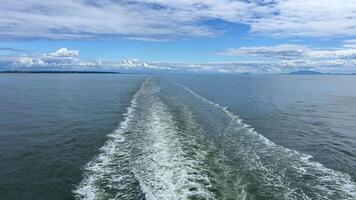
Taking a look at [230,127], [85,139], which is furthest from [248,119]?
[85,139]

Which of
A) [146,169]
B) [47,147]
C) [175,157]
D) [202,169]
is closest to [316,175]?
[202,169]

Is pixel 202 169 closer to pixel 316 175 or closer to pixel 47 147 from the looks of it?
pixel 316 175

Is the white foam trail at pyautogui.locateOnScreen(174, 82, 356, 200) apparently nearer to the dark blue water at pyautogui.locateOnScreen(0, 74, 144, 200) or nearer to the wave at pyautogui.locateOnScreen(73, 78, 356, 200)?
the wave at pyautogui.locateOnScreen(73, 78, 356, 200)

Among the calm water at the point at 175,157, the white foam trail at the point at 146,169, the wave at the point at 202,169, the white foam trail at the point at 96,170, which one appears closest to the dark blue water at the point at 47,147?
the calm water at the point at 175,157

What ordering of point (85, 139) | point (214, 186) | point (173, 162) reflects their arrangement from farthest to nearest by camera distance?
point (85, 139) → point (173, 162) → point (214, 186)

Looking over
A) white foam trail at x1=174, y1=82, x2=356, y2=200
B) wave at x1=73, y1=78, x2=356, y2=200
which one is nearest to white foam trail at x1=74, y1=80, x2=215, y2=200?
wave at x1=73, y1=78, x2=356, y2=200

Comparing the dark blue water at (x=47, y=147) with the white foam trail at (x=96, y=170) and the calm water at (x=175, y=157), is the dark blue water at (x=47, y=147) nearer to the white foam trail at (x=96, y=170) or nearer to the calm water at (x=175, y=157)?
the calm water at (x=175, y=157)

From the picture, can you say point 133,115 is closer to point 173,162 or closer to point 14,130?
point 14,130

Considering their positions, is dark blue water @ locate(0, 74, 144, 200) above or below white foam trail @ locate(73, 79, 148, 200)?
below
